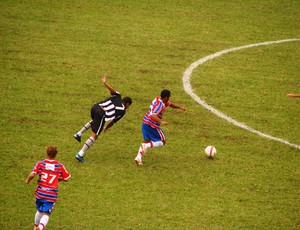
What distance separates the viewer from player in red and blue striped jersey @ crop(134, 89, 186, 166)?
14.1m

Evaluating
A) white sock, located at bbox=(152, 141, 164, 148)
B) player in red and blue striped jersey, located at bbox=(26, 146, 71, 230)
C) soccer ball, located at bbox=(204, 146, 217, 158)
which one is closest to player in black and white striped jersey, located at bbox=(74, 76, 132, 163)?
white sock, located at bbox=(152, 141, 164, 148)

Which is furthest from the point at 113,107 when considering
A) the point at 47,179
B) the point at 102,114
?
the point at 47,179

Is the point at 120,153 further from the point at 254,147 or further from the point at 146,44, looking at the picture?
the point at 146,44

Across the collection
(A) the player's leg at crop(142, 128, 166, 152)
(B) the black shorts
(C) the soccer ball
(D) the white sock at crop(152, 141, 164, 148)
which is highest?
(B) the black shorts

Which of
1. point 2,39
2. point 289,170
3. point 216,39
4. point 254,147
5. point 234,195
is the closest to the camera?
point 234,195

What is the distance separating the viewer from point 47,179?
10.9 metres

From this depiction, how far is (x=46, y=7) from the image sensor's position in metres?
23.3

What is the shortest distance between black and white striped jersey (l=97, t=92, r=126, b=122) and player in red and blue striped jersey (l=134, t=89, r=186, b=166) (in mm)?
655

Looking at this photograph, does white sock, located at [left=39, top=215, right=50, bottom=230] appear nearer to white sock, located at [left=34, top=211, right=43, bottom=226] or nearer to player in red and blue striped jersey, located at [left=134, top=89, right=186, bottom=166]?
white sock, located at [left=34, top=211, right=43, bottom=226]

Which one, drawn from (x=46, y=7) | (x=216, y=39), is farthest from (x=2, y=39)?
(x=216, y=39)

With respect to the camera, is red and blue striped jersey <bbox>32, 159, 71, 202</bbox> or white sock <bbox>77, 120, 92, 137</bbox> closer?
red and blue striped jersey <bbox>32, 159, 71, 202</bbox>

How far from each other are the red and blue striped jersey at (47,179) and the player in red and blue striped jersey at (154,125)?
3.48 m

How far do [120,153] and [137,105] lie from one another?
2.88 m

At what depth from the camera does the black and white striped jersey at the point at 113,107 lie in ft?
46.4
